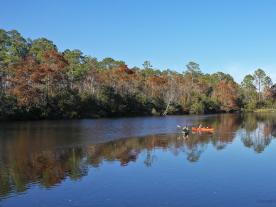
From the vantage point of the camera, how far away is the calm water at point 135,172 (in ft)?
68.1

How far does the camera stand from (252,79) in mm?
177000

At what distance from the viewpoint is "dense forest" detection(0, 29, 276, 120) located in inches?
3177

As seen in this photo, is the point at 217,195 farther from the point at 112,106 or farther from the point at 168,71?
the point at 168,71

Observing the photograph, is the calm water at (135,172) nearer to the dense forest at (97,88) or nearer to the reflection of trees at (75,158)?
the reflection of trees at (75,158)

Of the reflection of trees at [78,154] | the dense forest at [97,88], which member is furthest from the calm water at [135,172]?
the dense forest at [97,88]

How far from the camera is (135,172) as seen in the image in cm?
2780

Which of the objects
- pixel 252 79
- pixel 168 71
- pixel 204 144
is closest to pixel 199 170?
pixel 204 144

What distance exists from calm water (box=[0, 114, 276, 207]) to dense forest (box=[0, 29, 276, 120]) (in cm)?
3487

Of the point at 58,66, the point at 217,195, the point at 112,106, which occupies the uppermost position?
the point at 58,66

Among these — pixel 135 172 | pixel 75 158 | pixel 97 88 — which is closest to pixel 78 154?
pixel 75 158

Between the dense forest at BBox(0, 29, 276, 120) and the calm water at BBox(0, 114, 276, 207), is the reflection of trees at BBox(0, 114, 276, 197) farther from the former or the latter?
the dense forest at BBox(0, 29, 276, 120)

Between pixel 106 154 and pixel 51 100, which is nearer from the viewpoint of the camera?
pixel 106 154

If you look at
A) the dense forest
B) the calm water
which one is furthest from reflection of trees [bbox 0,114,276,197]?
the dense forest

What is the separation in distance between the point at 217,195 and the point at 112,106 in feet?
260
